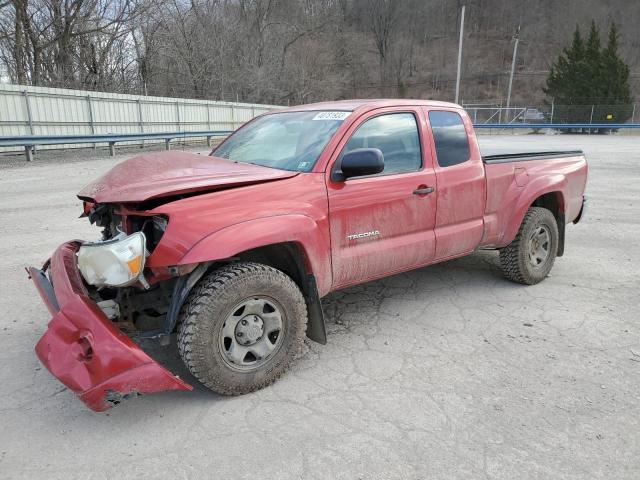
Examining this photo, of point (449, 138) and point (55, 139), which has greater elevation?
point (449, 138)

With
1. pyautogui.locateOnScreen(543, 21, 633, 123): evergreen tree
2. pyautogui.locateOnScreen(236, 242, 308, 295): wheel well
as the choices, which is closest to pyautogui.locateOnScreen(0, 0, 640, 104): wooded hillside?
pyautogui.locateOnScreen(543, 21, 633, 123): evergreen tree

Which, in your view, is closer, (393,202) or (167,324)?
(167,324)

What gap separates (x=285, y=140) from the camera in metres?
3.94

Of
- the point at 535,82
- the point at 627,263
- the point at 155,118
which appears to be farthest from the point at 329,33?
the point at 627,263

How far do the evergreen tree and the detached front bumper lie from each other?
49292 millimetres

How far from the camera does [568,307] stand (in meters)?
4.50

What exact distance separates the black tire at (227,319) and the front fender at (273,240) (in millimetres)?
176

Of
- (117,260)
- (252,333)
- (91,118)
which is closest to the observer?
(117,260)

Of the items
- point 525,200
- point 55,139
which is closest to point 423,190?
point 525,200

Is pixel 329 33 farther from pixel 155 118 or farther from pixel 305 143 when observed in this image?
pixel 305 143

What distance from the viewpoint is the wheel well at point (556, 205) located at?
5246mm

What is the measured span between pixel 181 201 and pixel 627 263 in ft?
17.3

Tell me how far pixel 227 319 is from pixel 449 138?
253 centimetres

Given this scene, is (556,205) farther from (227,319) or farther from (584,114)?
(584,114)
